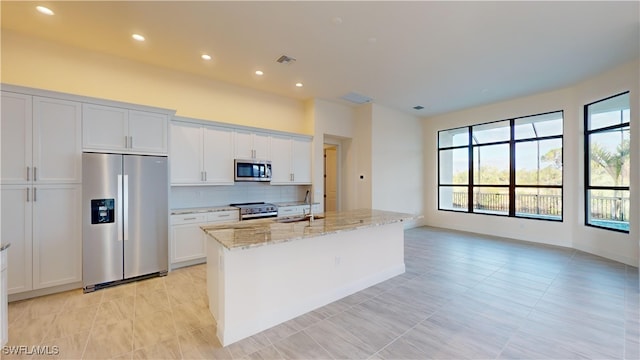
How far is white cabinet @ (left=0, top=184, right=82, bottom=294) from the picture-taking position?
2893mm

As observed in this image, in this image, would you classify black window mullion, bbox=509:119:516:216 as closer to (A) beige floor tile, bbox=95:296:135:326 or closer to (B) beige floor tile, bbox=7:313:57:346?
(A) beige floor tile, bbox=95:296:135:326

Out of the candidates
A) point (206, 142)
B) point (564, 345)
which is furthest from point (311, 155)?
point (564, 345)

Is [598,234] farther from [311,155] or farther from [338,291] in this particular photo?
[311,155]

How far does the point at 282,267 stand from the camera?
2516 millimetres

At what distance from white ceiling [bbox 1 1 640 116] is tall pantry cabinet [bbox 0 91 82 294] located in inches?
43.4

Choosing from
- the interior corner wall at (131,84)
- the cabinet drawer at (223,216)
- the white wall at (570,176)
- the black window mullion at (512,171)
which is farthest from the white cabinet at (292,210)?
the black window mullion at (512,171)

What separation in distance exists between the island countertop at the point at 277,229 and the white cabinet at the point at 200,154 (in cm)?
188

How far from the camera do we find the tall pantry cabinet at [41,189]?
2883mm

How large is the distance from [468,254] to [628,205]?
2.51m

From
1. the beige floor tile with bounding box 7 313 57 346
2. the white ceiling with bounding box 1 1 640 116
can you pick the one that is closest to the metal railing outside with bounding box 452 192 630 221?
→ the white ceiling with bounding box 1 1 640 116

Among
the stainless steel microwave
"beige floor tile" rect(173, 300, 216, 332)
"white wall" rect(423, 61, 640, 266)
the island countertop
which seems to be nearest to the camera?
the island countertop

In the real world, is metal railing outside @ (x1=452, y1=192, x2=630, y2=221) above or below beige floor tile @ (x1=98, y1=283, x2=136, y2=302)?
above

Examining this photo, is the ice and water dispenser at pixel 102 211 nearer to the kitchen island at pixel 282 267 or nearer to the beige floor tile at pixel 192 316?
the beige floor tile at pixel 192 316

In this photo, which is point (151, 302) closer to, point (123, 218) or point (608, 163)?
point (123, 218)
